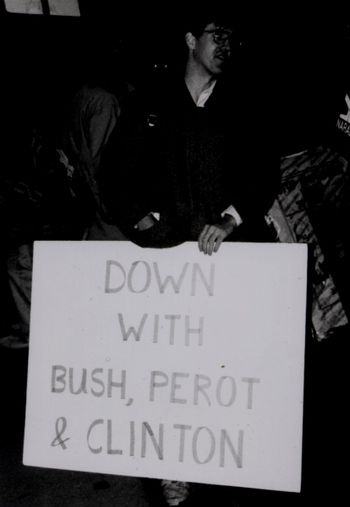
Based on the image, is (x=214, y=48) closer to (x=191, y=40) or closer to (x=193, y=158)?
(x=191, y=40)

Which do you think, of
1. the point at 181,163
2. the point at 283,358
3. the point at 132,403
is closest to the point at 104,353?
the point at 132,403

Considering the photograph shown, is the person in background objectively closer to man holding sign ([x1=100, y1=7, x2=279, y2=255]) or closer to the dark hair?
man holding sign ([x1=100, y1=7, x2=279, y2=255])

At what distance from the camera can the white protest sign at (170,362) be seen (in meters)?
1.66

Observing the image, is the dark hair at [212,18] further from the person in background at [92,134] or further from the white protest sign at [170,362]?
the white protest sign at [170,362]

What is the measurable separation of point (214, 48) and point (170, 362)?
106 cm

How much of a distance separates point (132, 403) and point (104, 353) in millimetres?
185

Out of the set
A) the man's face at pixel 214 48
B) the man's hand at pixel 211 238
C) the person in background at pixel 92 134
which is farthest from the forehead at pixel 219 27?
the man's hand at pixel 211 238

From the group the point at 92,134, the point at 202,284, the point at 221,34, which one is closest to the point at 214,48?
the point at 221,34

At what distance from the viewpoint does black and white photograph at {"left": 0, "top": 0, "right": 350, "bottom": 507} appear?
1.68 metres

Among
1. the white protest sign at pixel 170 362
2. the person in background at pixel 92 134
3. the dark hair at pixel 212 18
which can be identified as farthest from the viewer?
the person in background at pixel 92 134

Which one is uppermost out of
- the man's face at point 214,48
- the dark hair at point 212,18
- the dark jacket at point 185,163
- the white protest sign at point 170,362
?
the dark hair at point 212,18

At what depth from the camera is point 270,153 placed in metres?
1.93

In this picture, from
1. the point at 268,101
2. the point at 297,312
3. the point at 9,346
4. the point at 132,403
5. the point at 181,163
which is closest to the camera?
the point at 297,312

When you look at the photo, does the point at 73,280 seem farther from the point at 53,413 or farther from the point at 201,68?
the point at 201,68
